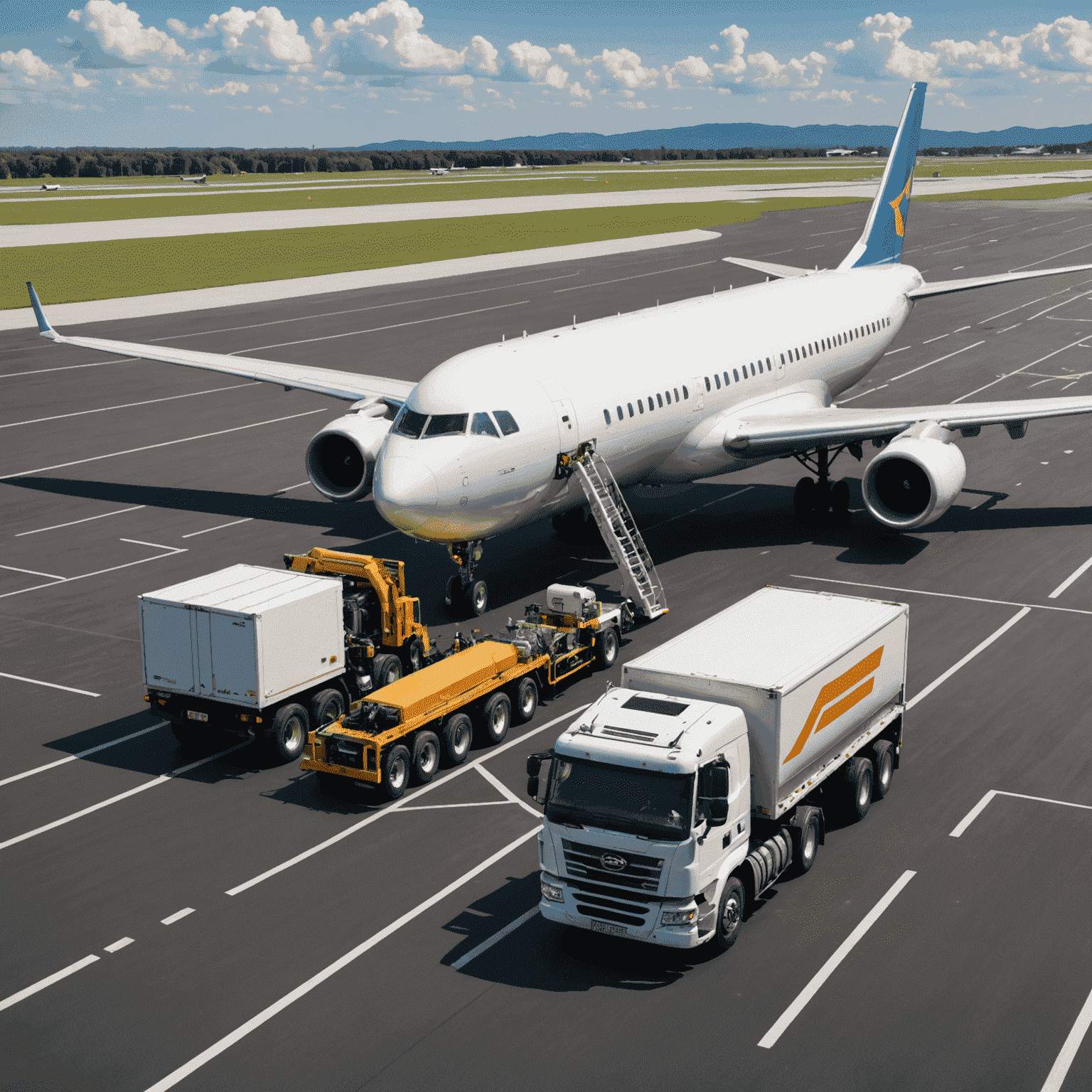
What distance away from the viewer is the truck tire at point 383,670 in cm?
2570

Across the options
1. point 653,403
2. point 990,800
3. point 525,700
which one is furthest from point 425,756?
point 653,403

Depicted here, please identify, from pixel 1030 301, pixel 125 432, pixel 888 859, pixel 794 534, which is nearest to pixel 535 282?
pixel 1030 301

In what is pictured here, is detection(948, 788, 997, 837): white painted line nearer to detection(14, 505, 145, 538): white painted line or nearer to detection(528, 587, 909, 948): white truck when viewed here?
detection(528, 587, 909, 948): white truck

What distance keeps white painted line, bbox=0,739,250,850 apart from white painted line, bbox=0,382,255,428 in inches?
1343

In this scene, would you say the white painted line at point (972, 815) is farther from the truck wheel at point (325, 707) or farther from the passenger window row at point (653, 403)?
the passenger window row at point (653, 403)

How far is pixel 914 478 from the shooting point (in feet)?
117

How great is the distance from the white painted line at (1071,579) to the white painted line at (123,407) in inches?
1565

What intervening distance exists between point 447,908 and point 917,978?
643cm

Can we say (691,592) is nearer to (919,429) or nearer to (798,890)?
(919,429)

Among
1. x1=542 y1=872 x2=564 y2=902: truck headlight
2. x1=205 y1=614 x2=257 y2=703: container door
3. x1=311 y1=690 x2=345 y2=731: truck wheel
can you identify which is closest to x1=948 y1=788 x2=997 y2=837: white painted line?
x1=542 y1=872 x2=564 y2=902: truck headlight

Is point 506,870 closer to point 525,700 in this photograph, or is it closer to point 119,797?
point 525,700

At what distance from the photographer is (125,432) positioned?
52688 millimetres

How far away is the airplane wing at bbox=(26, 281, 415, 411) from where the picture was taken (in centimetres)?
3959

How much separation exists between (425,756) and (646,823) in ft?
23.4
